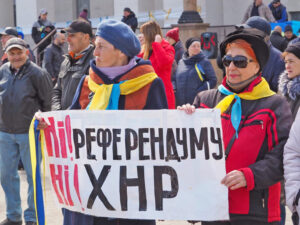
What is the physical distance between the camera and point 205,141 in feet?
13.9

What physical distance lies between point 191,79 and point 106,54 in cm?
531

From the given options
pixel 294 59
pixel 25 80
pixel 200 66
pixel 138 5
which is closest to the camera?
pixel 294 59

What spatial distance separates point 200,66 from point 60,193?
5.47 metres

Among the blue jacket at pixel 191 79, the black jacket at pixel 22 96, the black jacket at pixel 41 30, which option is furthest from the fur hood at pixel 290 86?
the black jacket at pixel 41 30

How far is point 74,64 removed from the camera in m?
6.76

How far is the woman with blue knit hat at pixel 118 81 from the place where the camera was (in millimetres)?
4461

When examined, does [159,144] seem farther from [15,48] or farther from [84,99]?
[15,48]

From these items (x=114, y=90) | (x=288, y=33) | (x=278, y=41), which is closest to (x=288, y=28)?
(x=288, y=33)

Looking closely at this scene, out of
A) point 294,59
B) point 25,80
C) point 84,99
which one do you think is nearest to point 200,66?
point 25,80

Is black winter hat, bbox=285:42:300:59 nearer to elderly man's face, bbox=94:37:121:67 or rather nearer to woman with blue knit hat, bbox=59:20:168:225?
woman with blue knit hat, bbox=59:20:168:225

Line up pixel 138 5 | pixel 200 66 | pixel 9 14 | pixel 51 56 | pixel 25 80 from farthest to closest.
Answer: pixel 9 14 < pixel 138 5 < pixel 51 56 < pixel 200 66 < pixel 25 80

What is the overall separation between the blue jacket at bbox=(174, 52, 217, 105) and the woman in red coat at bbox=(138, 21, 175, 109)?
33.1 inches

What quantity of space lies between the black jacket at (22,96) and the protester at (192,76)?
2.65 m

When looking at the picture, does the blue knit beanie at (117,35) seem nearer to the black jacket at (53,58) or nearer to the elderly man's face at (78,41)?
the elderly man's face at (78,41)
